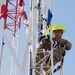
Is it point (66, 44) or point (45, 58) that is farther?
point (45, 58)

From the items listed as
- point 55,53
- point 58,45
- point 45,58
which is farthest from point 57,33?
point 45,58

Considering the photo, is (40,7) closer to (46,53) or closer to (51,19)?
(51,19)

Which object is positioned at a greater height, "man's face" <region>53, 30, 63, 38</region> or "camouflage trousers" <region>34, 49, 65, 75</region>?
"man's face" <region>53, 30, 63, 38</region>

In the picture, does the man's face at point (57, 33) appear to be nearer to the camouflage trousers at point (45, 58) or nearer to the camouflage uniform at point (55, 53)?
the camouflage uniform at point (55, 53)

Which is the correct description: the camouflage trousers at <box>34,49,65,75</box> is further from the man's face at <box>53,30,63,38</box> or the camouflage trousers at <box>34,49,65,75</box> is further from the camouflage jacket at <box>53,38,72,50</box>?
the man's face at <box>53,30,63,38</box>

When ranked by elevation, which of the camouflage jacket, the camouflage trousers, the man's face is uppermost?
the man's face

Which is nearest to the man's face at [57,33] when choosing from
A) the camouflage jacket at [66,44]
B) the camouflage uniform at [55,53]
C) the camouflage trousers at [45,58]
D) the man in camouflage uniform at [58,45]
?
the man in camouflage uniform at [58,45]

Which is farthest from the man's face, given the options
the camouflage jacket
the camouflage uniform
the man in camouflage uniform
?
the camouflage uniform

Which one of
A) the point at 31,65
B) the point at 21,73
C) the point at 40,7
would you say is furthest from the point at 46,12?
the point at 21,73

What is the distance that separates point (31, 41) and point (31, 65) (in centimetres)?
81

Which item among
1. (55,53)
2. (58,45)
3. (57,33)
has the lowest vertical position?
(55,53)

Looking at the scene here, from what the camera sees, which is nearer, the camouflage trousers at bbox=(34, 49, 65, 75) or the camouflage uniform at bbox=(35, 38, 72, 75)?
the camouflage uniform at bbox=(35, 38, 72, 75)

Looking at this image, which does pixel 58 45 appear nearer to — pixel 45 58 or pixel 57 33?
pixel 57 33

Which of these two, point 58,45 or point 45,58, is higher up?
point 58,45
